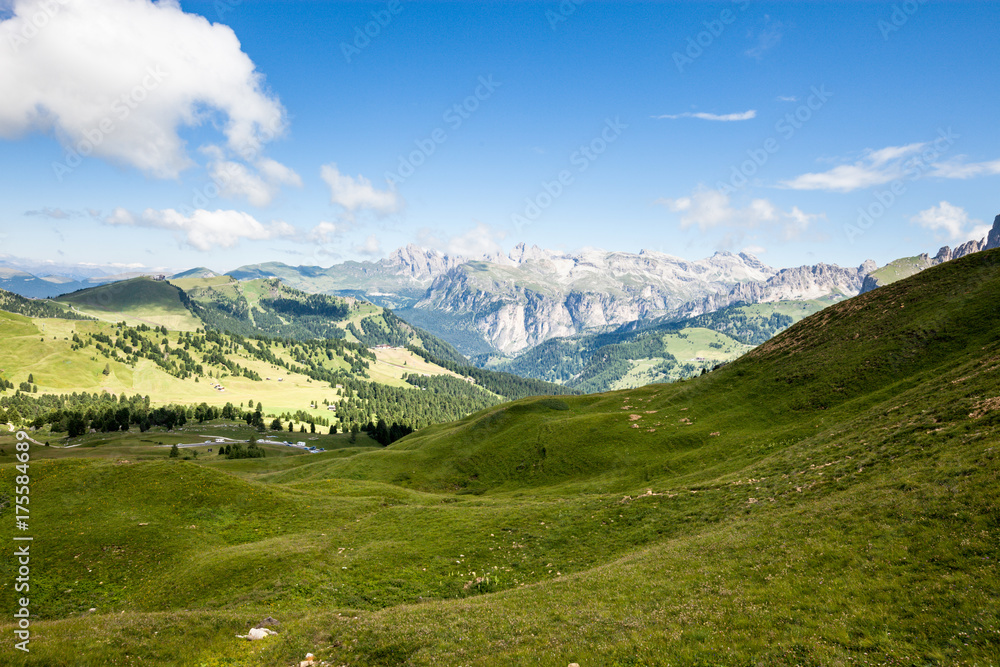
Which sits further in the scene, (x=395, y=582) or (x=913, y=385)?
(x=913, y=385)

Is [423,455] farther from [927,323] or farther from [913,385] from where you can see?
[927,323]

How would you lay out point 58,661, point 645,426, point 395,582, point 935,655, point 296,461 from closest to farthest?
point 935,655
point 58,661
point 395,582
point 645,426
point 296,461

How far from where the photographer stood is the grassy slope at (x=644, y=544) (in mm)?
17656

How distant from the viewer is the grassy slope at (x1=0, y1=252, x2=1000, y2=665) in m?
17.7

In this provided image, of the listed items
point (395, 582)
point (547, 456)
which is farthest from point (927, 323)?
point (395, 582)

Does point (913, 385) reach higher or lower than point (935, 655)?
higher

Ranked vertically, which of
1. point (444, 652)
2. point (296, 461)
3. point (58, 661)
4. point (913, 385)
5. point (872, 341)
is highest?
point (872, 341)

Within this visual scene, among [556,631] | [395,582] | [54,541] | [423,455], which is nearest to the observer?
[556,631]

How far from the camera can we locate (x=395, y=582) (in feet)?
108

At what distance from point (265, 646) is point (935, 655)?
27342 millimetres

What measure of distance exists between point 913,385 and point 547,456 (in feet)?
170

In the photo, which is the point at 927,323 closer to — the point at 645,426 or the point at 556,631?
the point at 645,426

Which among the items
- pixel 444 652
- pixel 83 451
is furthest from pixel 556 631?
pixel 83 451

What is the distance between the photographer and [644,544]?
34688 mm
